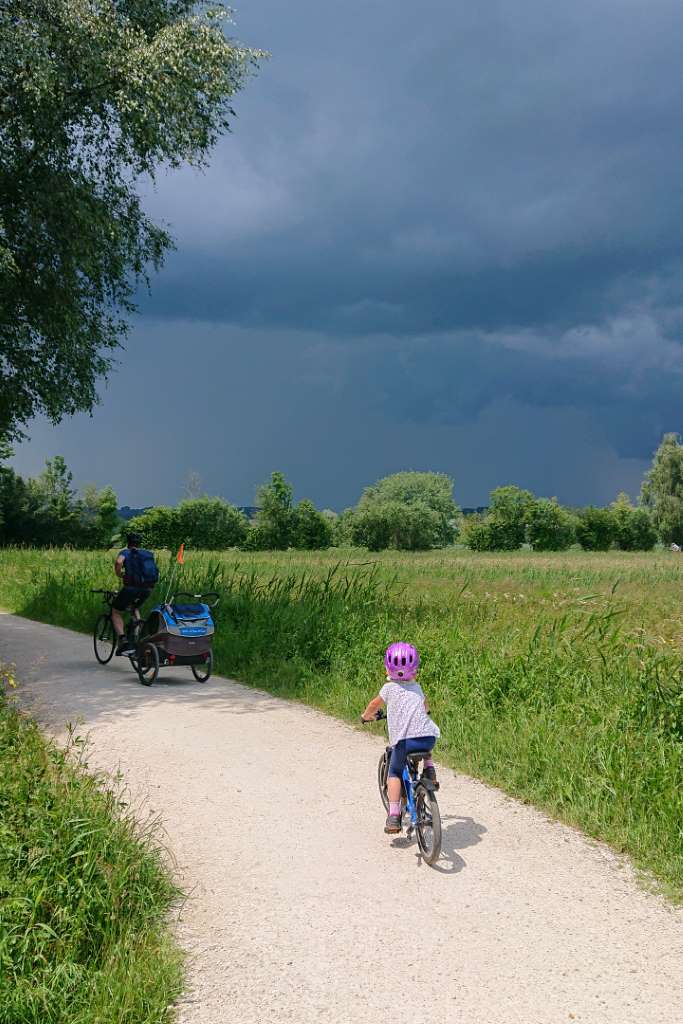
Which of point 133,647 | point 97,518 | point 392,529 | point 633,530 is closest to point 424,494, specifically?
point 392,529

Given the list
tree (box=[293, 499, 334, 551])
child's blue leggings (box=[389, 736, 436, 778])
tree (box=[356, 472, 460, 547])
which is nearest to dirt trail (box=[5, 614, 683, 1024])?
child's blue leggings (box=[389, 736, 436, 778])

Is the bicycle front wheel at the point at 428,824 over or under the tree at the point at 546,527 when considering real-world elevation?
under

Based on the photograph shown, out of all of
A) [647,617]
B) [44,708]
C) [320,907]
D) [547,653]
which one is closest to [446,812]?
[320,907]

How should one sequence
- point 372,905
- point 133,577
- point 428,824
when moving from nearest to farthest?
point 372,905 → point 428,824 → point 133,577

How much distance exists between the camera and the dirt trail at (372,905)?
13.2ft

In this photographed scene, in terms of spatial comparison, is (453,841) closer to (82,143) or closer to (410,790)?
(410,790)

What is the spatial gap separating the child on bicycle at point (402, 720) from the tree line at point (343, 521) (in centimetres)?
6014

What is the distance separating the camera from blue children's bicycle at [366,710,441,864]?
219 inches

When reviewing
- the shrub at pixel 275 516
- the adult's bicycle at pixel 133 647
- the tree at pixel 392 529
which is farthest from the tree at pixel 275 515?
the adult's bicycle at pixel 133 647

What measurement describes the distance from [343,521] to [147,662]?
94.3m

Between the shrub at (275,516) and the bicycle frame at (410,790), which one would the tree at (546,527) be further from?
A: the bicycle frame at (410,790)

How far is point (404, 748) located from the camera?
5.91m

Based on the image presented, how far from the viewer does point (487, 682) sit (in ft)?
29.6

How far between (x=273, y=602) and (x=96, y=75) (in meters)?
10.4
